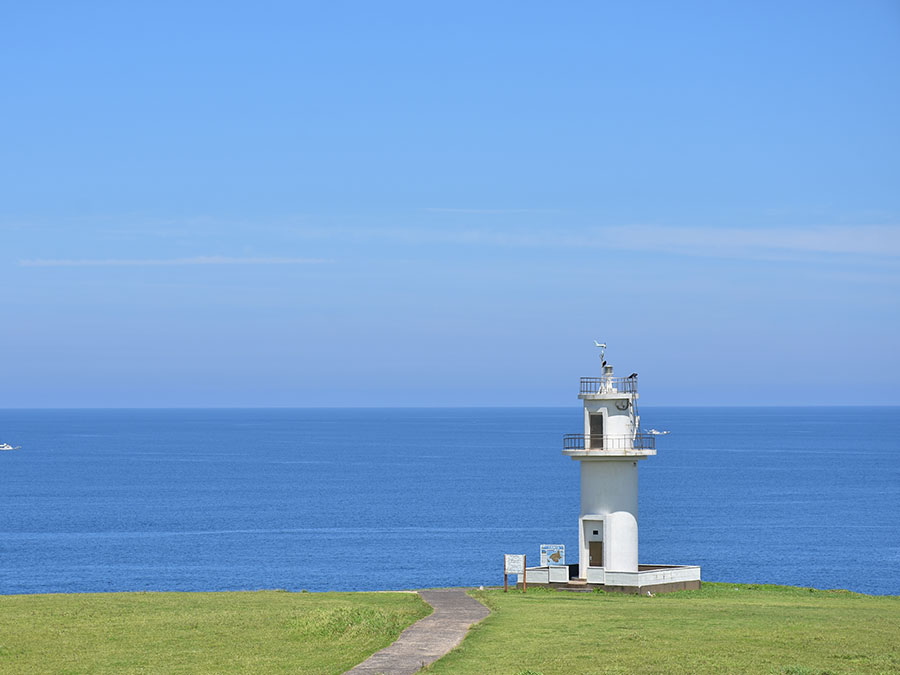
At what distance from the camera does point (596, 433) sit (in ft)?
168

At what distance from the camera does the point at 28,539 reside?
11138 centimetres

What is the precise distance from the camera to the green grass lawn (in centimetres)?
3041

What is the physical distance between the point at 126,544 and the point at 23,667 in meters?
76.1

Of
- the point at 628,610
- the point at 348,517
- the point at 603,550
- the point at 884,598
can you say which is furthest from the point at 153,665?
the point at 348,517

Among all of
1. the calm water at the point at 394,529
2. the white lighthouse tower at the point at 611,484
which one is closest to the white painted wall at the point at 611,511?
the white lighthouse tower at the point at 611,484

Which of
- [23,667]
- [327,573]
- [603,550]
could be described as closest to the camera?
[23,667]

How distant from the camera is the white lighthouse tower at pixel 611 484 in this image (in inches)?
1956

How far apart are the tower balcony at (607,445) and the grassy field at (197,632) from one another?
10.1m

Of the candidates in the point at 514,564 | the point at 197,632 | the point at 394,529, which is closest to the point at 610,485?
the point at 514,564

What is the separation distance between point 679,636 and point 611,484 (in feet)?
52.7

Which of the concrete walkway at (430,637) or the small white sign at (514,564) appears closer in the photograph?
the concrete walkway at (430,637)

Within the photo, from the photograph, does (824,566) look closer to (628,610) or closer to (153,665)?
(628,610)

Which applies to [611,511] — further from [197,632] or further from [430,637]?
[197,632]

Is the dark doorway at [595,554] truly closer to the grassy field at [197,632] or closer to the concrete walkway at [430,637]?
the concrete walkway at [430,637]
